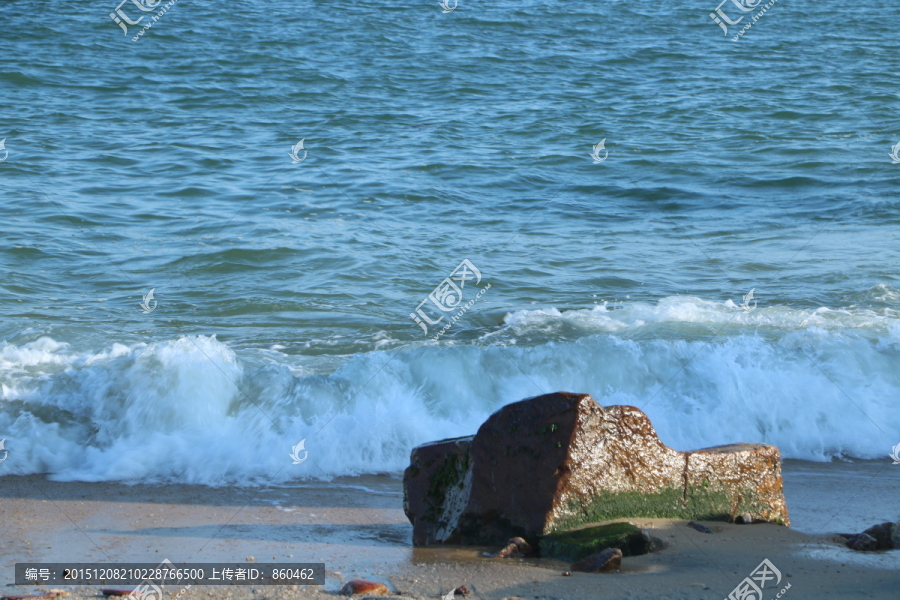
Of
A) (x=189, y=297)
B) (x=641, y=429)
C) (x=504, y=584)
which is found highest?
(x=641, y=429)

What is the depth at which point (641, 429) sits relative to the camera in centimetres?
398

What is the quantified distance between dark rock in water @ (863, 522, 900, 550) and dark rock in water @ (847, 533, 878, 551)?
0.07ft

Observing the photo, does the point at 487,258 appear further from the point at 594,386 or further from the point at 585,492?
the point at 585,492

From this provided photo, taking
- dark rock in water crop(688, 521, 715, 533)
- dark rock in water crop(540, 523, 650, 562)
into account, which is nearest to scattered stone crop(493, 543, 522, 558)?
dark rock in water crop(540, 523, 650, 562)

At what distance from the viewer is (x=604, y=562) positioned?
11.6 feet

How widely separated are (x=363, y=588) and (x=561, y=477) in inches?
39.2

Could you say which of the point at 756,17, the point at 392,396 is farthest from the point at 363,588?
the point at 756,17

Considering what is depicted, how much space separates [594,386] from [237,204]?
19.6 feet

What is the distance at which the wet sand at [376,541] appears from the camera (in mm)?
3439

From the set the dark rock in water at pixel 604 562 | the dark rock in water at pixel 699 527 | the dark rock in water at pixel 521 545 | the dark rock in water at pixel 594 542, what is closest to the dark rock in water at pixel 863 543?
the dark rock in water at pixel 699 527

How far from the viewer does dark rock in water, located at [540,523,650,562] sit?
370 cm

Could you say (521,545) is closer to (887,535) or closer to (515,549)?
(515,549)

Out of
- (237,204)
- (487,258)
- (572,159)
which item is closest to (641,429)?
(487,258)

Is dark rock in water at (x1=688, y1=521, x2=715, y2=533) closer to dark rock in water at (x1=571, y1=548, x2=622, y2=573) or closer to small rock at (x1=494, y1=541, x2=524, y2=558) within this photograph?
dark rock in water at (x1=571, y1=548, x2=622, y2=573)
